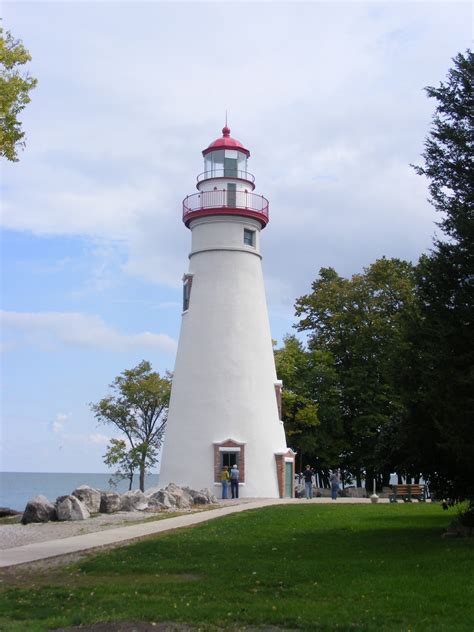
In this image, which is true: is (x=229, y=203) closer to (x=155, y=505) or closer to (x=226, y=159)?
(x=226, y=159)

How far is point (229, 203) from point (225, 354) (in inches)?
265

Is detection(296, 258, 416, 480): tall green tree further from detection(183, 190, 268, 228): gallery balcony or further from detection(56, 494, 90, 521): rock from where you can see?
detection(56, 494, 90, 521): rock

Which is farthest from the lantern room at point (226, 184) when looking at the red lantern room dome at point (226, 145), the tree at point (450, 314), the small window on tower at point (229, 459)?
the tree at point (450, 314)

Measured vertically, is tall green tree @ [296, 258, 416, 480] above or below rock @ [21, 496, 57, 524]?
above

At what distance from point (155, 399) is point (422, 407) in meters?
28.2

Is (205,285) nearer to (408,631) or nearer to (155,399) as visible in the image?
(155,399)

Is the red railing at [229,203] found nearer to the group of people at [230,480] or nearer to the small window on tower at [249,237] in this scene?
the small window on tower at [249,237]

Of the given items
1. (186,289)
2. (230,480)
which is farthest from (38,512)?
(186,289)

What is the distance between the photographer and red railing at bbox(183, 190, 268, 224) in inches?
1350

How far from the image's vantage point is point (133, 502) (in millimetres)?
25906

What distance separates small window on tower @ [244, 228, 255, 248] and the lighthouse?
0.05 metres

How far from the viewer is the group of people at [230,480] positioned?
3196cm

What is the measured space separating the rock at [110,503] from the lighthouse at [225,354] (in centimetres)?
746

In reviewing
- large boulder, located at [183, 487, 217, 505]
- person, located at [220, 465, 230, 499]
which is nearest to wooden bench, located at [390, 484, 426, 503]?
person, located at [220, 465, 230, 499]
